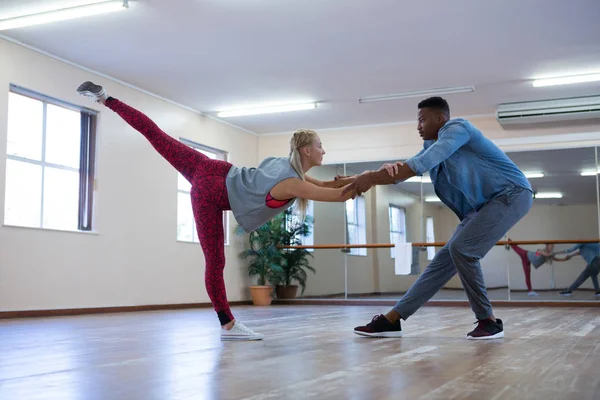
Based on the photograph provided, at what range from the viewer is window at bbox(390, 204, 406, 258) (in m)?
9.35

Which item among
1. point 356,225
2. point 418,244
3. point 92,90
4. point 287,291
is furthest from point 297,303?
point 92,90

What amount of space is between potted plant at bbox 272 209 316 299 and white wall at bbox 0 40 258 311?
2.35 ft

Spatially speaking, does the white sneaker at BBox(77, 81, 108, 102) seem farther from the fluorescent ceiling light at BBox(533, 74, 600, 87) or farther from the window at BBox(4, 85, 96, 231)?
the fluorescent ceiling light at BBox(533, 74, 600, 87)

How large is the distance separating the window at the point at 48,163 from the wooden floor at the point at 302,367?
293 cm

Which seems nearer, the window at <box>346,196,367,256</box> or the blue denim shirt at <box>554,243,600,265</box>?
the blue denim shirt at <box>554,243,600,265</box>

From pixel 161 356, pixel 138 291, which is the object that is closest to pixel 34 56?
pixel 138 291

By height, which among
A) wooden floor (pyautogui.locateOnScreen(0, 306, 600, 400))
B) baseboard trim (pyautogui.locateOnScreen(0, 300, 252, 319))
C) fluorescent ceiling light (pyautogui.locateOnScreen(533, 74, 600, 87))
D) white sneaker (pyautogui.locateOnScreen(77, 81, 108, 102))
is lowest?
baseboard trim (pyautogui.locateOnScreen(0, 300, 252, 319))

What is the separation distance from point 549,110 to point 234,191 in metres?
6.36

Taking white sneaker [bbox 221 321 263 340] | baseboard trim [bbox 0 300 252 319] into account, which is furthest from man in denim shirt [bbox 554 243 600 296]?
white sneaker [bbox 221 321 263 340]

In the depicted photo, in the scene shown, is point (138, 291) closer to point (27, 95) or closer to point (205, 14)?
point (27, 95)

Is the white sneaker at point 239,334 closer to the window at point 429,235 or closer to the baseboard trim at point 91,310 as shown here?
the baseboard trim at point 91,310

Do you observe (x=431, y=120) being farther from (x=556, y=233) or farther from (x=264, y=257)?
(x=264, y=257)

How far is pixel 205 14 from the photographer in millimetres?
5598

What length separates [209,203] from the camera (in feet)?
10.7
